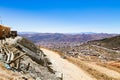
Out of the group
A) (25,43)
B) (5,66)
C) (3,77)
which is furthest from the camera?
(25,43)

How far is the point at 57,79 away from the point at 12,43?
330 inches

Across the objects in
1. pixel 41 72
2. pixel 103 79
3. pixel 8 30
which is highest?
pixel 8 30

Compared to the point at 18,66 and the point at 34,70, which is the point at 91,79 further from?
the point at 18,66

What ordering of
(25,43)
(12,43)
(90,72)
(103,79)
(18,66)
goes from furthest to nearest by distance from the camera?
(90,72), (103,79), (25,43), (12,43), (18,66)

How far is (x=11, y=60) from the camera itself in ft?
83.8

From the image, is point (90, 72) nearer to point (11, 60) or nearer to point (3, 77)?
point (11, 60)

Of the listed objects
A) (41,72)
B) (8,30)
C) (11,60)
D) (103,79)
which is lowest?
(103,79)

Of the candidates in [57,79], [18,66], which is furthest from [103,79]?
[18,66]

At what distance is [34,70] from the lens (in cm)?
2905

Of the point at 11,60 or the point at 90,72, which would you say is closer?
the point at 11,60

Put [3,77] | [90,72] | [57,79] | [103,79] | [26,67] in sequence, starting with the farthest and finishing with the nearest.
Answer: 1. [90,72]
2. [103,79]
3. [57,79]
4. [26,67]
5. [3,77]

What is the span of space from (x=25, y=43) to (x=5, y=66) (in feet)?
43.9

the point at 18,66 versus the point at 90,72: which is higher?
the point at 18,66

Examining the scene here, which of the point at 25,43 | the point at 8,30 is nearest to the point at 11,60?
the point at 25,43
